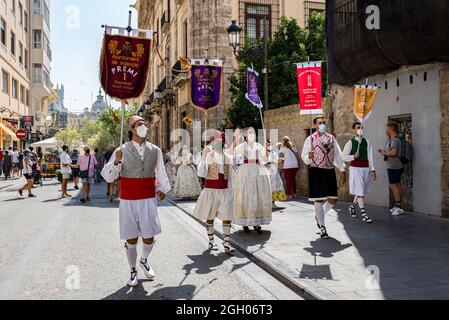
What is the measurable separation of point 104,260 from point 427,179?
6.82 meters

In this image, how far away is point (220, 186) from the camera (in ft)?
23.8

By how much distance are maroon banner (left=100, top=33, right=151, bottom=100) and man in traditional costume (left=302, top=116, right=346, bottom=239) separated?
299cm

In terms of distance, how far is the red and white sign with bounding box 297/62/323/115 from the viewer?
1073 cm

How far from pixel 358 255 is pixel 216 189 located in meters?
2.27

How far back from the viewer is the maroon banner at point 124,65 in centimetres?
764

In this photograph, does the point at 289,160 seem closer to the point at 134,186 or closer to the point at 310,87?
the point at 310,87

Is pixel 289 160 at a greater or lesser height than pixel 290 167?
greater

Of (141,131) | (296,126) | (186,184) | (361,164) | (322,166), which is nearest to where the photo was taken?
(141,131)

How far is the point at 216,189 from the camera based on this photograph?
7.27 meters

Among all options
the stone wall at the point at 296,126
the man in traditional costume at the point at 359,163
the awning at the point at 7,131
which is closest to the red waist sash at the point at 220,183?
the man in traditional costume at the point at 359,163

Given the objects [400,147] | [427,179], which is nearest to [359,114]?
[400,147]

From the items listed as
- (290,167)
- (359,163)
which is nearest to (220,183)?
(359,163)

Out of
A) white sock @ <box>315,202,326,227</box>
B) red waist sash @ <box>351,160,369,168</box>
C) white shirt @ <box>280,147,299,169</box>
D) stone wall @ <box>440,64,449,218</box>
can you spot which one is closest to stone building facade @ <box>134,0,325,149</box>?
white shirt @ <box>280,147,299,169</box>
